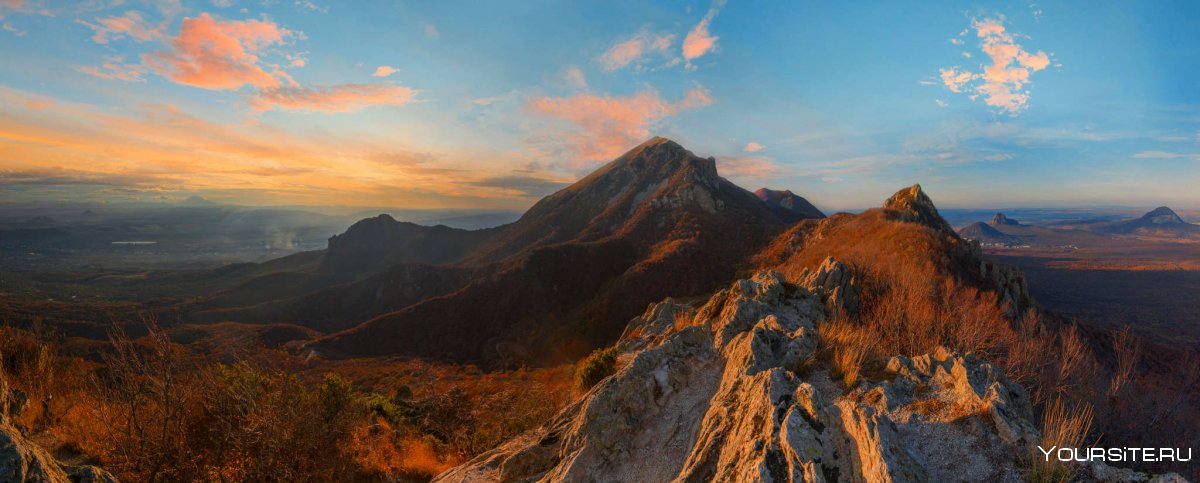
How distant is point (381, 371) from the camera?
185ft

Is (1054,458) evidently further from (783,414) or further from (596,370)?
(596,370)

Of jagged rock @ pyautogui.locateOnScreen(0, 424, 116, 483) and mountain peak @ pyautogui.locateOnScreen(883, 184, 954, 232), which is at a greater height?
mountain peak @ pyautogui.locateOnScreen(883, 184, 954, 232)

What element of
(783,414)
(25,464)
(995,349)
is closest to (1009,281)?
(995,349)

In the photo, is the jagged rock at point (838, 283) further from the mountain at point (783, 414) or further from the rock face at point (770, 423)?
the rock face at point (770, 423)

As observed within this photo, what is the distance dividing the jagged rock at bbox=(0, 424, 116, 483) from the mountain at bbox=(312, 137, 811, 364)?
177 ft

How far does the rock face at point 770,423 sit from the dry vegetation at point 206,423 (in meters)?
3.67

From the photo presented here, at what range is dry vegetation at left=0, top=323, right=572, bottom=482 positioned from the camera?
9.39 meters

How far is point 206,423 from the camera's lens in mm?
12312

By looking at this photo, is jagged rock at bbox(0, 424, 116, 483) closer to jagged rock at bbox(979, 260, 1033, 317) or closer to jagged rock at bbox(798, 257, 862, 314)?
jagged rock at bbox(798, 257, 862, 314)

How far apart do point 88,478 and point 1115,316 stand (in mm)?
148778

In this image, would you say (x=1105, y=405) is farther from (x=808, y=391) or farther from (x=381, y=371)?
(x=381, y=371)

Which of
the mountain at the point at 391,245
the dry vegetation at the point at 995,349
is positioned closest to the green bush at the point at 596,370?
the dry vegetation at the point at 995,349

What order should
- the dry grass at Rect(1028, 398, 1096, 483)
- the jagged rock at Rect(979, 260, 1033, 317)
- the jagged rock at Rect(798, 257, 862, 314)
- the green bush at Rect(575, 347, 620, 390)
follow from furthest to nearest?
the jagged rock at Rect(979, 260, 1033, 317), the jagged rock at Rect(798, 257, 862, 314), the green bush at Rect(575, 347, 620, 390), the dry grass at Rect(1028, 398, 1096, 483)

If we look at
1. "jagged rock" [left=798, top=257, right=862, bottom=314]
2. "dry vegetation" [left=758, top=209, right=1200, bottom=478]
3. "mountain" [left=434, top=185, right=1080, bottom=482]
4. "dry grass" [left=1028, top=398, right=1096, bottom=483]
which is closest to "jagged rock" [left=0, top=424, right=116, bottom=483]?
"mountain" [left=434, top=185, right=1080, bottom=482]
